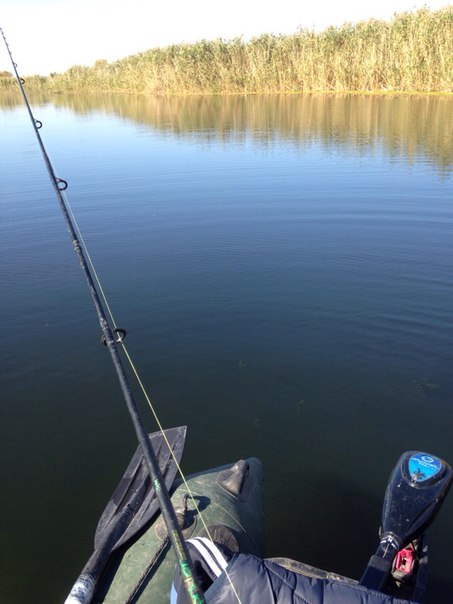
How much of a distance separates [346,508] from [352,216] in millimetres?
7951

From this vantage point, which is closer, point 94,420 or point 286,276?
point 94,420

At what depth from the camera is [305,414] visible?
17.6 ft

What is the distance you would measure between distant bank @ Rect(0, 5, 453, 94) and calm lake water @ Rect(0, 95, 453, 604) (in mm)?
20595

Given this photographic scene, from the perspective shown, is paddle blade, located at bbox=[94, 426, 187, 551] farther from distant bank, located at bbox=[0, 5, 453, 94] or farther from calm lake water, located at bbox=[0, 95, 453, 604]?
distant bank, located at bbox=[0, 5, 453, 94]

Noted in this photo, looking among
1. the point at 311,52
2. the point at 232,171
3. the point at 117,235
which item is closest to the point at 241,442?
the point at 117,235

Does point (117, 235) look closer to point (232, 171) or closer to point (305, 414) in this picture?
point (232, 171)

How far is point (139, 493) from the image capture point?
3.82 meters

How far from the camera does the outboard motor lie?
3.31m

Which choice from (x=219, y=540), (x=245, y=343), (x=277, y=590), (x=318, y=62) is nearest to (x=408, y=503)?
(x=219, y=540)

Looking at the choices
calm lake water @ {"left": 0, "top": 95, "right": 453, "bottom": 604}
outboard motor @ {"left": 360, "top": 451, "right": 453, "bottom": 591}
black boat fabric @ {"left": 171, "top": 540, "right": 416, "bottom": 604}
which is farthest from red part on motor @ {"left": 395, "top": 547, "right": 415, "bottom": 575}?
black boat fabric @ {"left": 171, "top": 540, "right": 416, "bottom": 604}

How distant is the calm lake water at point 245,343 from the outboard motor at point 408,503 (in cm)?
62

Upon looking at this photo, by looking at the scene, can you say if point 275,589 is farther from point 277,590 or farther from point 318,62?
point 318,62

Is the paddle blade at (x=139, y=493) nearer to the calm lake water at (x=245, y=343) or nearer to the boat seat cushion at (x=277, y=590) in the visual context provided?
the calm lake water at (x=245, y=343)

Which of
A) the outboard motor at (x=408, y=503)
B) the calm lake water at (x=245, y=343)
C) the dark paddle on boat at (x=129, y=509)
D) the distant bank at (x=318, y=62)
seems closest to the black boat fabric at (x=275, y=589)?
the outboard motor at (x=408, y=503)
